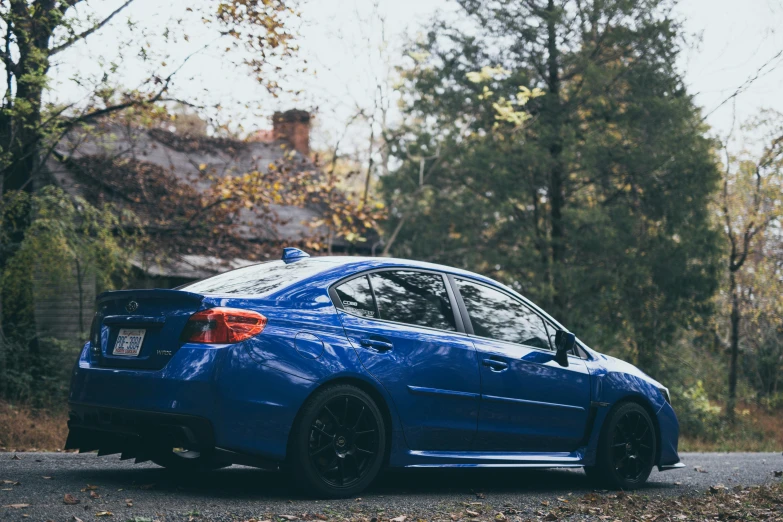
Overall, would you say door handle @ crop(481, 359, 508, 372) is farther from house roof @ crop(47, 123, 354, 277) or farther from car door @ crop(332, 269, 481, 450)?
house roof @ crop(47, 123, 354, 277)

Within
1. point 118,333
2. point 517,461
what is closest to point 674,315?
point 517,461

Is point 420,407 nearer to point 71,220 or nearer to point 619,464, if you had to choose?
point 619,464

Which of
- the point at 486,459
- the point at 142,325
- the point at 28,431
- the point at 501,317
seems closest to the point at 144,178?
the point at 28,431

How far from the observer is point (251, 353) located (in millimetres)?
5535

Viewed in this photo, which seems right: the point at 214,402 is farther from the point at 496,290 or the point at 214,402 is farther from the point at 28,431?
the point at 28,431

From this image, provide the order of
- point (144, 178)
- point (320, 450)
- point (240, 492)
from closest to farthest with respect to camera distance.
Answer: point (320, 450) < point (240, 492) < point (144, 178)

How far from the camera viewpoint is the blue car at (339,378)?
18.1 ft

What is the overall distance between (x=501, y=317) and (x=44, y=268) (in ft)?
31.9

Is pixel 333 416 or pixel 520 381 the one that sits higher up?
pixel 520 381

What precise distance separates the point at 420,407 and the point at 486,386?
655 mm

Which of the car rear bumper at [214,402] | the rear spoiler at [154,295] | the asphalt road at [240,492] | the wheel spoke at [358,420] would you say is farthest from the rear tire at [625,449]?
the rear spoiler at [154,295]

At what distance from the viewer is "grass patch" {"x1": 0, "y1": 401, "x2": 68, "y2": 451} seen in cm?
1016

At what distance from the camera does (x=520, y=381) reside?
275 inches

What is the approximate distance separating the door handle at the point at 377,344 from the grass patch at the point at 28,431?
17.1ft
